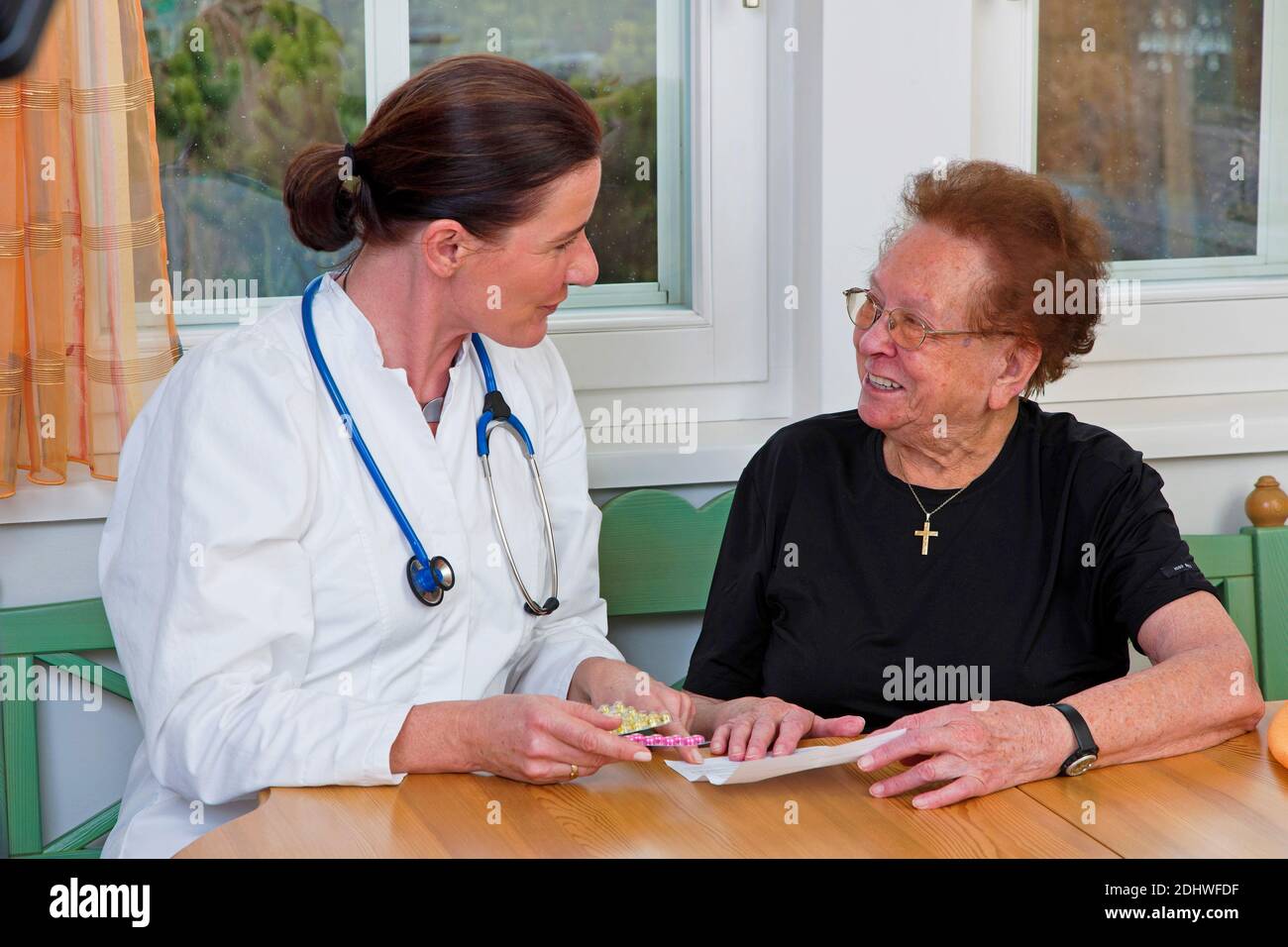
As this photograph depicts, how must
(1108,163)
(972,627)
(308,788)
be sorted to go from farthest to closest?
1. (1108,163)
2. (972,627)
3. (308,788)

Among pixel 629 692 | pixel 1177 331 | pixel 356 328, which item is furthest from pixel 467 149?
pixel 1177 331

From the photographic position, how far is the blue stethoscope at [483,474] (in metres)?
1.53

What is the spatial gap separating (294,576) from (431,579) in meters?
0.15

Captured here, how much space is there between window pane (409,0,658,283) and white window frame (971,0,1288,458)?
541 millimetres

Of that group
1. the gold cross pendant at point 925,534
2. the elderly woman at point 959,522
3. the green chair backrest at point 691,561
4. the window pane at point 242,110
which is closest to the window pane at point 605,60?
the window pane at point 242,110

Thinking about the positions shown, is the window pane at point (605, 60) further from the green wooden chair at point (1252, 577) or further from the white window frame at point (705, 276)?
the green wooden chair at point (1252, 577)

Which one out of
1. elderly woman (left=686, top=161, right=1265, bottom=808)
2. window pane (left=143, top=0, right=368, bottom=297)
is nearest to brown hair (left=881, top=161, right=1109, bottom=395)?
elderly woman (left=686, top=161, right=1265, bottom=808)

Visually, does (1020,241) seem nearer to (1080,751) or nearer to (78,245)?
(1080,751)

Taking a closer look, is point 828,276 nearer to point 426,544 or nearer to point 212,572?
point 426,544

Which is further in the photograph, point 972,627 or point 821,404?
point 821,404

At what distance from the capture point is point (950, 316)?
169cm
